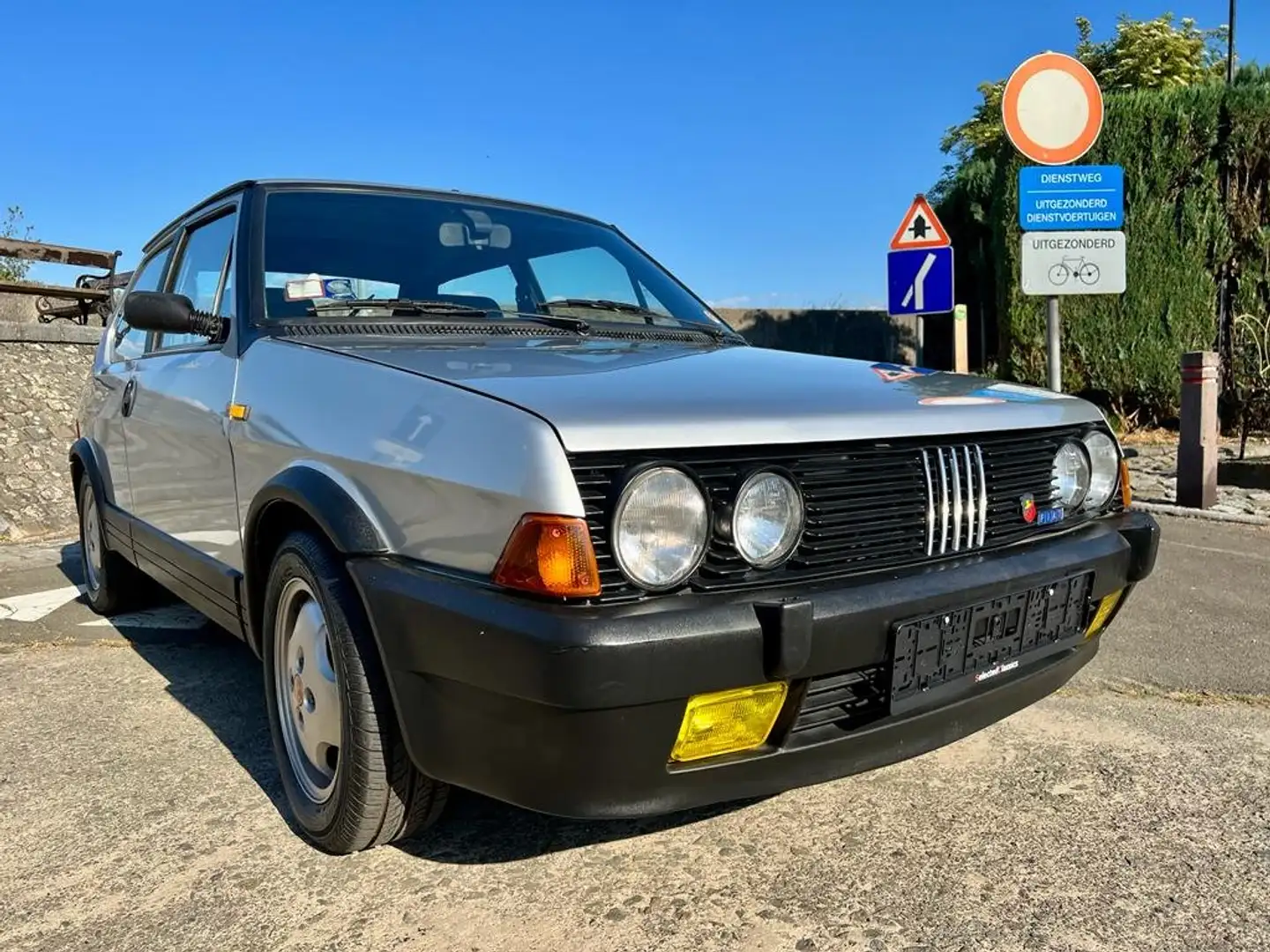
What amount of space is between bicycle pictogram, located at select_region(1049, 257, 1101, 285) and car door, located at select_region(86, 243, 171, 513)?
4.75 m

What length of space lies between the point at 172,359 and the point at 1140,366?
33.4 ft

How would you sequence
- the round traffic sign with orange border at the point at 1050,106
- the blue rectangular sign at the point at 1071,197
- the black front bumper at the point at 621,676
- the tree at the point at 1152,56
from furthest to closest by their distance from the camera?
the tree at the point at 1152,56
the blue rectangular sign at the point at 1071,197
the round traffic sign with orange border at the point at 1050,106
the black front bumper at the point at 621,676

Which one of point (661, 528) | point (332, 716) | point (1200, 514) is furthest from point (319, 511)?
point (1200, 514)

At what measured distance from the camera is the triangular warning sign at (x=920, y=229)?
6641 mm

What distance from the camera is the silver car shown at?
1.70m

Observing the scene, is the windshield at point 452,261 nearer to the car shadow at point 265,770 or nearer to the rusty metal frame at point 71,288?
the car shadow at point 265,770

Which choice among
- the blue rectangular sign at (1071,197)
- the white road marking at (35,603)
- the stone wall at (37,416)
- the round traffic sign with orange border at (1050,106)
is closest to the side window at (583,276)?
the white road marking at (35,603)

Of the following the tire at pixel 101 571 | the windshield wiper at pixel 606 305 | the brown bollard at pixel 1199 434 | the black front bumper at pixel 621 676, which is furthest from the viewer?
the brown bollard at pixel 1199 434

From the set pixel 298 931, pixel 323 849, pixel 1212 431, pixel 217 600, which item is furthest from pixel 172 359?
pixel 1212 431

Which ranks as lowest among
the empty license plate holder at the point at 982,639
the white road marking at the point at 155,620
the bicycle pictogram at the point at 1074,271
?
the white road marking at the point at 155,620

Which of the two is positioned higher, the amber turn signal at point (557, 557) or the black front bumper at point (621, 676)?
the amber turn signal at point (557, 557)

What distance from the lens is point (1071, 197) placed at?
5789mm

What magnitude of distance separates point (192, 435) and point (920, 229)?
17.1 ft

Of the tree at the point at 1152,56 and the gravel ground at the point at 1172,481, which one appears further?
the tree at the point at 1152,56
